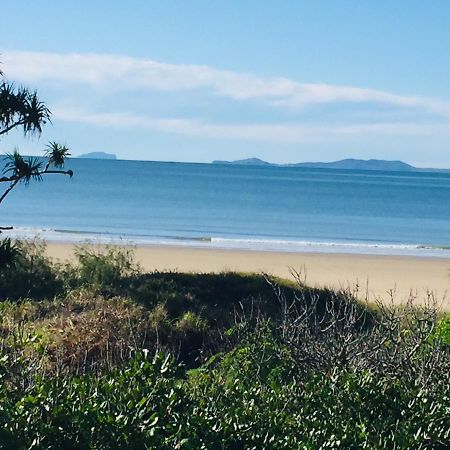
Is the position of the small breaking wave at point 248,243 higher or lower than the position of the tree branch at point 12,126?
lower

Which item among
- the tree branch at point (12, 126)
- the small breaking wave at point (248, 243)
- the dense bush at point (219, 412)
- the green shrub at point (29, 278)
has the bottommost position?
the small breaking wave at point (248, 243)

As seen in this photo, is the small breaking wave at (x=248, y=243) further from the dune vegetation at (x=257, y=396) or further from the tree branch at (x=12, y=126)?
the dune vegetation at (x=257, y=396)

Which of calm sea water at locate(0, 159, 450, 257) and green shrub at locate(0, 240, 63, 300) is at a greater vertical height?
green shrub at locate(0, 240, 63, 300)

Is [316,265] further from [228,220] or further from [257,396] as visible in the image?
[228,220]

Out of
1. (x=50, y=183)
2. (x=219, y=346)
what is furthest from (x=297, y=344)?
(x=50, y=183)

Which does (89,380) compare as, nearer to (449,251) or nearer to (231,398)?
(231,398)

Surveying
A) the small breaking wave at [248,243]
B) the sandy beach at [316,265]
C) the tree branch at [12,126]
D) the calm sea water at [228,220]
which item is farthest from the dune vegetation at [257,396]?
the small breaking wave at [248,243]

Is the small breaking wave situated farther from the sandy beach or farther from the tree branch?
the tree branch

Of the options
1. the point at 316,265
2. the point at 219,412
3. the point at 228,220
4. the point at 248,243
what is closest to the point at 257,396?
the point at 219,412

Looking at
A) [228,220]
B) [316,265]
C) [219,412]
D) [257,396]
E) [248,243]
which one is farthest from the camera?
[228,220]

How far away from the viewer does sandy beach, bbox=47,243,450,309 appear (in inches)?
918

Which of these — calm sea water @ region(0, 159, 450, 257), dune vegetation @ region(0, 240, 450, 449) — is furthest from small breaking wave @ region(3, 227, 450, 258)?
dune vegetation @ region(0, 240, 450, 449)

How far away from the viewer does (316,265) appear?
88.7 ft

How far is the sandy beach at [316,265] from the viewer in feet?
76.5
